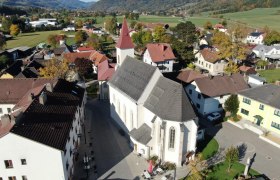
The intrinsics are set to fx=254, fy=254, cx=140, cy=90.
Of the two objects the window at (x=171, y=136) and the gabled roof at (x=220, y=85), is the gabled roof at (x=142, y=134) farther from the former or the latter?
the gabled roof at (x=220, y=85)

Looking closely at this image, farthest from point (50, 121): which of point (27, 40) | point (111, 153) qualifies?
point (27, 40)

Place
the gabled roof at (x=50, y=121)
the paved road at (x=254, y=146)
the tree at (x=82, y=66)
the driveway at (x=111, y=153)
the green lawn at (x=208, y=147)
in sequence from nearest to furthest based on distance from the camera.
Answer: the gabled roof at (x=50, y=121) → the driveway at (x=111, y=153) → the paved road at (x=254, y=146) → the green lawn at (x=208, y=147) → the tree at (x=82, y=66)

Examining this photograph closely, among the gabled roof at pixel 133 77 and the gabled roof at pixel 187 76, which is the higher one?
the gabled roof at pixel 133 77

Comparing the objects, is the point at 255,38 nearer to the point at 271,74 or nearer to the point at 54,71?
the point at 271,74

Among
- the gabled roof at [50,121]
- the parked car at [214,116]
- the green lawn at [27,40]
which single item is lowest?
the parked car at [214,116]

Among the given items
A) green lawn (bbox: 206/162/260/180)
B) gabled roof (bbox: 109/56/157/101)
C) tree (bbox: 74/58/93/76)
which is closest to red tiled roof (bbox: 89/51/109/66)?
tree (bbox: 74/58/93/76)

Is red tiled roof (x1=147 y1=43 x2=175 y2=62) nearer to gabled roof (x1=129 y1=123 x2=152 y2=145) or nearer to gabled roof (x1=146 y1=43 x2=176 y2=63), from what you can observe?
gabled roof (x1=146 y1=43 x2=176 y2=63)

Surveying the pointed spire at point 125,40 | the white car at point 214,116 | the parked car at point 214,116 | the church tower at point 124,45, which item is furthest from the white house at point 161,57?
the parked car at point 214,116
